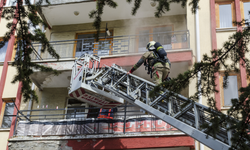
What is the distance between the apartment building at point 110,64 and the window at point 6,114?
1.5 inches

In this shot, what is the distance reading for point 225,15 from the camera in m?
11.7

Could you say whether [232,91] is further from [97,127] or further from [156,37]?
[97,127]

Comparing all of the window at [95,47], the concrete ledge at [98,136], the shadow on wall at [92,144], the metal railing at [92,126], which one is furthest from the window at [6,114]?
the window at [95,47]

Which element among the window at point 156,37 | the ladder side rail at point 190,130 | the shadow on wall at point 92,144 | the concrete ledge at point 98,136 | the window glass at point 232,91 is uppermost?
the window at point 156,37

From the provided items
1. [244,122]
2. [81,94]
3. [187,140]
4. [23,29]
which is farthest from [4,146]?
[244,122]

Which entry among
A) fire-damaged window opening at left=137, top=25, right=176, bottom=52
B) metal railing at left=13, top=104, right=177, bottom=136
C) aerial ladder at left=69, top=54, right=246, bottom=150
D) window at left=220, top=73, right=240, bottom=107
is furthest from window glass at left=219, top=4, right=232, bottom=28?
aerial ladder at left=69, top=54, right=246, bottom=150

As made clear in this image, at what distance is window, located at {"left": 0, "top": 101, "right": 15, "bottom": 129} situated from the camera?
1187cm

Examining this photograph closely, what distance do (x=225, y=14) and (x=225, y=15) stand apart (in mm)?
46

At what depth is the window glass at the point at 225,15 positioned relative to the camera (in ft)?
37.7

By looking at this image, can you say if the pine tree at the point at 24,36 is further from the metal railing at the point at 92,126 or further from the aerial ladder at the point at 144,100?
the metal railing at the point at 92,126

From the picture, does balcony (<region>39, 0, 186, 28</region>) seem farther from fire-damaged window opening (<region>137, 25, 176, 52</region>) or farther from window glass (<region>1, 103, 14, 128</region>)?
window glass (<region>1, 103, 14, 128</region>)

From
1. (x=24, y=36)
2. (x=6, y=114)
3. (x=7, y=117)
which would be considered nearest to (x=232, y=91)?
(x=24, y=36)

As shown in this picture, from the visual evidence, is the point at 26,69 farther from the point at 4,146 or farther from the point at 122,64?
the point at 4,146

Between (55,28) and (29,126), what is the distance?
5325mm
